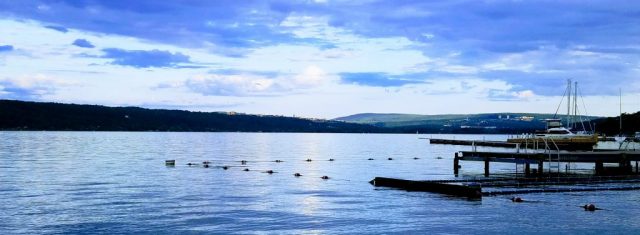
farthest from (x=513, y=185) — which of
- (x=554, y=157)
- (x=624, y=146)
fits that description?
(x=624, y=146)

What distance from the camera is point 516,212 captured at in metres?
42.2

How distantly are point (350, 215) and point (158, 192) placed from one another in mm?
19535

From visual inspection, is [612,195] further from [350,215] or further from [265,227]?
[265,227]

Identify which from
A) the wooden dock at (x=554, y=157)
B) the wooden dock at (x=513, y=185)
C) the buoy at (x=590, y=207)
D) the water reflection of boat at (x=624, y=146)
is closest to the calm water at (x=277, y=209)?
the buoy at (x=590, y=207)

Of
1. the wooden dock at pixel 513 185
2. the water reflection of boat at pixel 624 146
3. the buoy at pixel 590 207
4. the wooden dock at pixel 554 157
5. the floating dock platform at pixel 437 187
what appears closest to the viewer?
the buoy at pixel 590 207

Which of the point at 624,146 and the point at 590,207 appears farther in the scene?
the point at 624,146

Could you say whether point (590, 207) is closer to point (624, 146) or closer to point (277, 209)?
point (277, 209)

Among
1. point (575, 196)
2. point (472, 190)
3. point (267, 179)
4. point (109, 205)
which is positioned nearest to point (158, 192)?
point (109, 205)

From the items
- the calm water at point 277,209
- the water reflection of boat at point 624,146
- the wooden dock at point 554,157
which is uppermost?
the water reflection of boat at point 624,146

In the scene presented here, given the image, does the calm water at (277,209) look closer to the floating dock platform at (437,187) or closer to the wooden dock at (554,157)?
the floating dock platform at (437,187)

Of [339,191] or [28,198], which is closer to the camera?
[28,198]

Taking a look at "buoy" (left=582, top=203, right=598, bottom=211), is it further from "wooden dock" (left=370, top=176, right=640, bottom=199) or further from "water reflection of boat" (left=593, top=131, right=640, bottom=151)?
"water reflection of boat" (left=593, top=131, right=640, bottom=151)

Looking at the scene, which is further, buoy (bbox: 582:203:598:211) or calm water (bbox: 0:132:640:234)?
buoy (bbox: 582:203:598:211)

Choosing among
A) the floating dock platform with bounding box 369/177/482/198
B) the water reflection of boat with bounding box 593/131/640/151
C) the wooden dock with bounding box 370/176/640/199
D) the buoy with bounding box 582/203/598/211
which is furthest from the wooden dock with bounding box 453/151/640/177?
the buoy with bounding box 582/203/598/211
